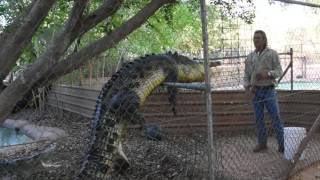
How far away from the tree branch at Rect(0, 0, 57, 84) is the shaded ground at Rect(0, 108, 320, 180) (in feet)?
7.08

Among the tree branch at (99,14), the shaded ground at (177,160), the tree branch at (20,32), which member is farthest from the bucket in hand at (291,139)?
the tree branch at (20,32)

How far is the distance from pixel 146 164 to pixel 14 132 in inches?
225

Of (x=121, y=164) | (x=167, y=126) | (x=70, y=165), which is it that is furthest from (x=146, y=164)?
(x=167, y=126)

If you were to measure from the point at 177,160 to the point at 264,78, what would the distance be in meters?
1.65

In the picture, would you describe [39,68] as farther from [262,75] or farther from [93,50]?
[262,75]

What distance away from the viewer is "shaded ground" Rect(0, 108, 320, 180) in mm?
5266

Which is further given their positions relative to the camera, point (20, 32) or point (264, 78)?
point (264, 78)

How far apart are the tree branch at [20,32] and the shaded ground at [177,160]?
216 centimetres

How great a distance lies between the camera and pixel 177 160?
5574 mm

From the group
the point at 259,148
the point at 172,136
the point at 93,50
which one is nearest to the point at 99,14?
the point at 93,50

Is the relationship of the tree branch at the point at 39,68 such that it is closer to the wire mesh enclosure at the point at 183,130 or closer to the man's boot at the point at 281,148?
the wire mesh enclosure at the point at 183,130

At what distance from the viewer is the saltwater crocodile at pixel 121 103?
502 centimetres

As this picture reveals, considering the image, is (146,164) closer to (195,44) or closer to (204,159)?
(204,159)

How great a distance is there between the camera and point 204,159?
5.55 meters
